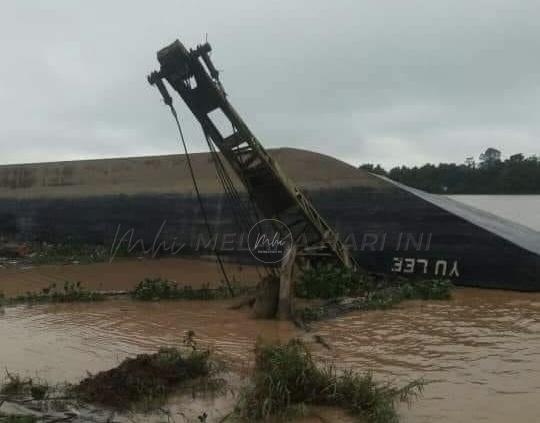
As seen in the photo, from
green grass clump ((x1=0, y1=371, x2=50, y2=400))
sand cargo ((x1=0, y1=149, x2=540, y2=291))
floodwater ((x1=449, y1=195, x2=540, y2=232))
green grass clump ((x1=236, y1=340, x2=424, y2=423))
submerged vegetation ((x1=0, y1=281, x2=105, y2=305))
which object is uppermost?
floodwater ((x1=449, y1=195, x2=540, y2=232))

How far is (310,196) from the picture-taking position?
17109mm

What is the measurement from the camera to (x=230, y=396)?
Answer: 19.4 ft

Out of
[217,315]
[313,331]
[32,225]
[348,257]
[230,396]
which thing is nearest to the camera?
[230,396]

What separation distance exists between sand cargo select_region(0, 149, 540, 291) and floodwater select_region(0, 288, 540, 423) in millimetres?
1919

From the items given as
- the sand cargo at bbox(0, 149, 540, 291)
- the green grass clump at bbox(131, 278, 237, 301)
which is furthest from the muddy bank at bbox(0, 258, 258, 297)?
the green grass clump at bbox(131, 278, 237, 301)

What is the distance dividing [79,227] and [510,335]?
17.8m

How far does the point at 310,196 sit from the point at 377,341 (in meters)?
9.04

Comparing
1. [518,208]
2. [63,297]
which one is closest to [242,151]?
[63,297]

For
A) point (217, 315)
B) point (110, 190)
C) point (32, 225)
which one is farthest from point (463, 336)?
point (32, 225)

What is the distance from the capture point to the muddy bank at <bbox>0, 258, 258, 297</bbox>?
14.6 metres

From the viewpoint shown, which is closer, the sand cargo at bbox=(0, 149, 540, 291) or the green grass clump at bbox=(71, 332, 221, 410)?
the green grass clump at bbox=(71, 332, 221, 410)

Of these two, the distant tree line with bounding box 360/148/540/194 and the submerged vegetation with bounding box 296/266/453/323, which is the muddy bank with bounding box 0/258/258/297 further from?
the distant tree line with bounding box 360/148/540/194

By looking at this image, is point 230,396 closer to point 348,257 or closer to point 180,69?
point 180,69

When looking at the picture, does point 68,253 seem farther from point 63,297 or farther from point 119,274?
point 63,297
